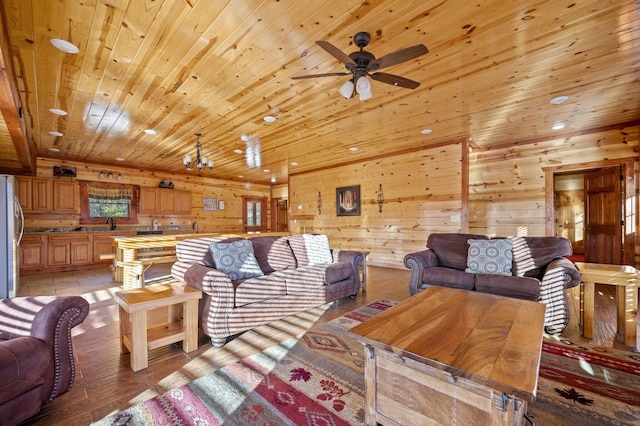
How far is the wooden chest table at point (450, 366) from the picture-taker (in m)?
1.09

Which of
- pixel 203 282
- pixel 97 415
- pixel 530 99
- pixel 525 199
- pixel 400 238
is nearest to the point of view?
pixel 97 415

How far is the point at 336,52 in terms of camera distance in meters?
1.98

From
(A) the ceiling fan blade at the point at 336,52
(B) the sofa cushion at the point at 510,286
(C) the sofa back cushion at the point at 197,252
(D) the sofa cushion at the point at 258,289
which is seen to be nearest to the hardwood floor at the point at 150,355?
(D) the sofa cushion at the point at 258,289

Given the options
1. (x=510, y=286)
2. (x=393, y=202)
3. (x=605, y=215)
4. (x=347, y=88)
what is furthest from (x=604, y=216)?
(x=347, y=88)

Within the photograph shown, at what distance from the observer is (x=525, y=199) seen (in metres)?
5.51

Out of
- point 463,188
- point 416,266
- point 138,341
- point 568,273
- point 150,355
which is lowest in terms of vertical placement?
point 150,355

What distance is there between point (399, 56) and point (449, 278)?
2.49 metres

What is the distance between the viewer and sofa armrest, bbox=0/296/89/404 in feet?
4.98

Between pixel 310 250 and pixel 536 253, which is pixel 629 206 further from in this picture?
pixel 310 250

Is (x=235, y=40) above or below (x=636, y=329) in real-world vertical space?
above

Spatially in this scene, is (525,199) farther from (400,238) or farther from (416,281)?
(416,281)

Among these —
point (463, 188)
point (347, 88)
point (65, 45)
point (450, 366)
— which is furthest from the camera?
point (463, 188)

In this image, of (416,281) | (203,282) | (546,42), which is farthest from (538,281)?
(203,282)

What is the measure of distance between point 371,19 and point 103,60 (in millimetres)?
2407
